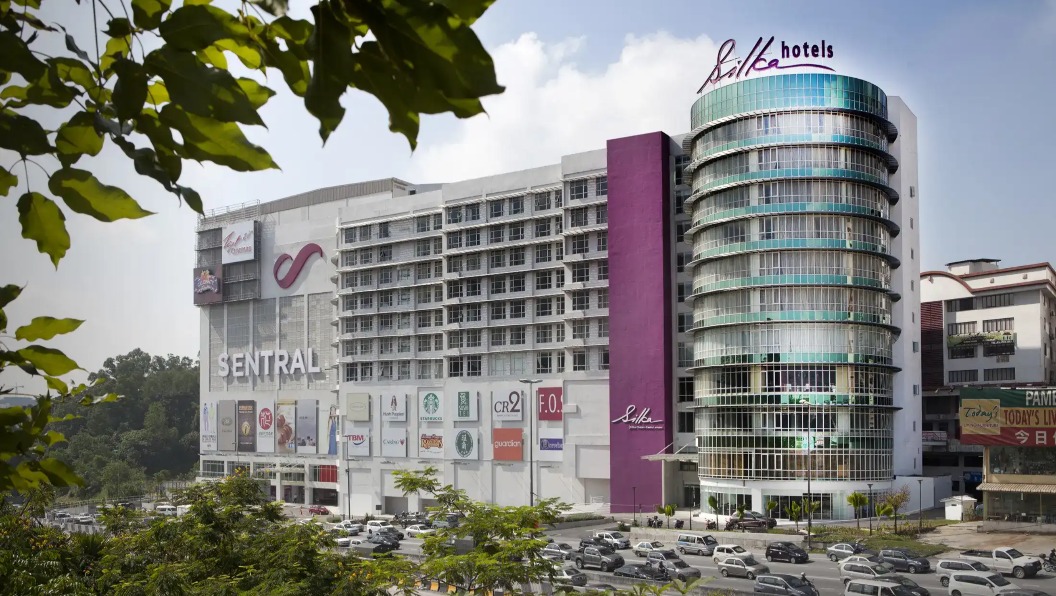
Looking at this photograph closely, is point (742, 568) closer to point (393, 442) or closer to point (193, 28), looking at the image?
point (193, 28)

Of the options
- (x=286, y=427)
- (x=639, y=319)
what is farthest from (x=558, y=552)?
(x=286, y=427)

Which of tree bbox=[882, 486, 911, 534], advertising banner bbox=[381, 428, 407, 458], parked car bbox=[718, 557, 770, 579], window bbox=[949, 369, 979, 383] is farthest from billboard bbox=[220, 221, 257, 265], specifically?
window bbox=[949, 369, 979, 383]

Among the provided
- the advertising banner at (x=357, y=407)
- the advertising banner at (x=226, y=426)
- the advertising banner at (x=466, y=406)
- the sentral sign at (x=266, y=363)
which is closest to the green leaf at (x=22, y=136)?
the advertising banner at (x=466, y=406)

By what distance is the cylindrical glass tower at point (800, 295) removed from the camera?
63469 mm

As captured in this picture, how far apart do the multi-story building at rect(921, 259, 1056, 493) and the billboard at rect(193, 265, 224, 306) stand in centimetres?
6832

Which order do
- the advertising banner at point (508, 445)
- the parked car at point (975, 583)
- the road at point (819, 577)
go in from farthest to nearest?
the advertising banner at point (508, 445) < the road at point (819, 577) < the parked car at point (975, 583)

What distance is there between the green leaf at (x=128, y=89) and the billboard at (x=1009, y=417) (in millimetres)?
63588

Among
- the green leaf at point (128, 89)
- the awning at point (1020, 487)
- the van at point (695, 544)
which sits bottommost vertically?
the van at point (695, 544)

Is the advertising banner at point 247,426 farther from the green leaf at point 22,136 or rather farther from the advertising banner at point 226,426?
the green leaf at point 22,136

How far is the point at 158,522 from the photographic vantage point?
24609 millimetres

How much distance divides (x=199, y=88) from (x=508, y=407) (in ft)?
258

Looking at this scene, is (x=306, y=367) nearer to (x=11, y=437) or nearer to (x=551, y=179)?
(x=551, y=179)

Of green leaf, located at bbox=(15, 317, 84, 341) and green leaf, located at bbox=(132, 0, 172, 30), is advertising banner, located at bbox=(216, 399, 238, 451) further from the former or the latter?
green leaf, located at bbox=(132, 0, 172, 30)

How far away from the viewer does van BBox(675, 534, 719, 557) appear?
5259 centimetres
